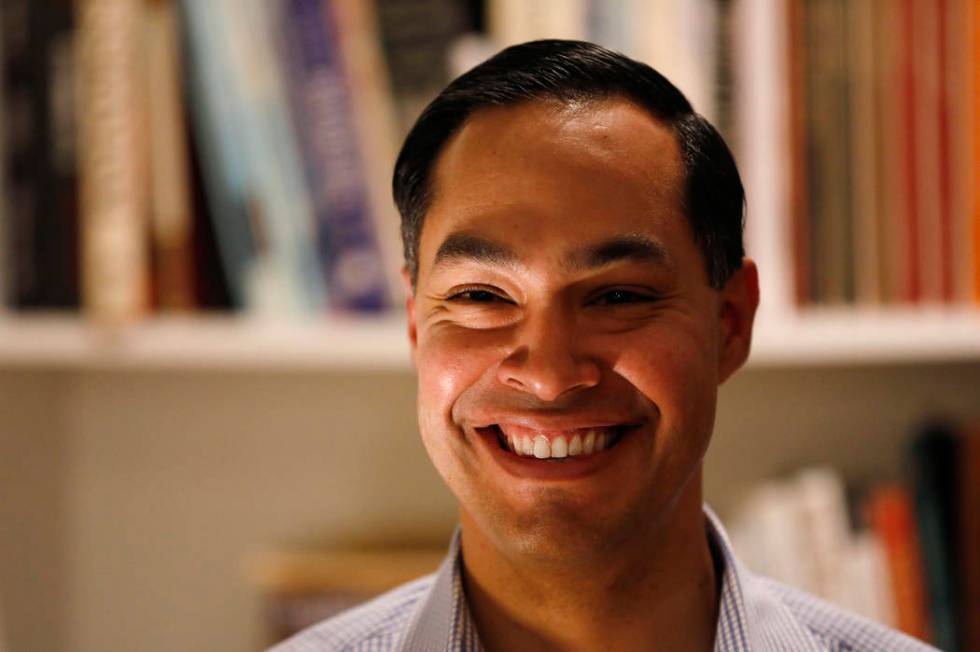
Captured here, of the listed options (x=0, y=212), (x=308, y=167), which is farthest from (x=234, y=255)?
(x=0, y=212)

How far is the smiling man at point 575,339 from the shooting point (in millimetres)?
659

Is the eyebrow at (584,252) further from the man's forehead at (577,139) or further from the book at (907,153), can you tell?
the book at (907,153)

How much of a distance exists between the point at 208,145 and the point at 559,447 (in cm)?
60

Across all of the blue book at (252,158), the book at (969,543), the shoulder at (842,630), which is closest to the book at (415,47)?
the blue book at (252,158)

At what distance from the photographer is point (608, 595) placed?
699 mm

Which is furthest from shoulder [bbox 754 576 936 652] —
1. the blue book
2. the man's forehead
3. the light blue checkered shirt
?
the blue book

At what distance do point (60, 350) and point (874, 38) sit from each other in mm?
863

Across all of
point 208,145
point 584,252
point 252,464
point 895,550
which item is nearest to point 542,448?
point 584,252

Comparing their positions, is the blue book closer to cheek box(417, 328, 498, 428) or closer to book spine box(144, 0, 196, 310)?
book spine box(144, 0, 196, 310)

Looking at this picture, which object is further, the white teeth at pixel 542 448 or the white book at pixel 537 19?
the white book at pixel 537 19

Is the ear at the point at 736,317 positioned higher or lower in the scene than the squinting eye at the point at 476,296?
lower

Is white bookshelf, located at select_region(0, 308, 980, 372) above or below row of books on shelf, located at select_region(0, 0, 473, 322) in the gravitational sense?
below

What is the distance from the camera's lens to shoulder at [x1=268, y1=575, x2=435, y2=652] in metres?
0.81

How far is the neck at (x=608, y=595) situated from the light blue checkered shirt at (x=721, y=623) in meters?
0.02
